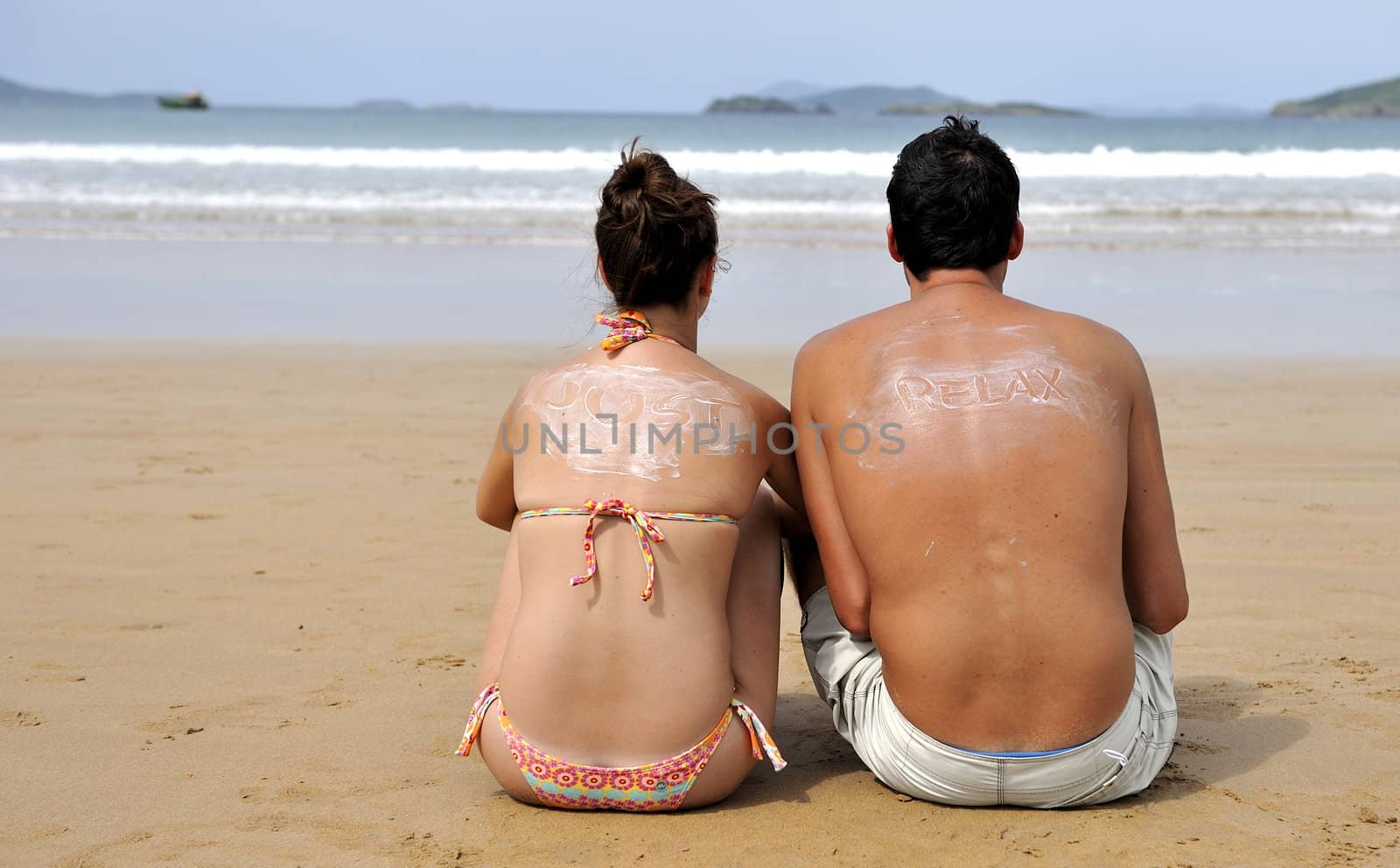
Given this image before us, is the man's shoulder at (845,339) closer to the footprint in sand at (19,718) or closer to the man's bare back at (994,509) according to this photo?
the man's bare back at (994,509)

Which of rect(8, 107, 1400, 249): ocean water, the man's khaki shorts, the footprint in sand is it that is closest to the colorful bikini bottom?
the man's khaki shorts

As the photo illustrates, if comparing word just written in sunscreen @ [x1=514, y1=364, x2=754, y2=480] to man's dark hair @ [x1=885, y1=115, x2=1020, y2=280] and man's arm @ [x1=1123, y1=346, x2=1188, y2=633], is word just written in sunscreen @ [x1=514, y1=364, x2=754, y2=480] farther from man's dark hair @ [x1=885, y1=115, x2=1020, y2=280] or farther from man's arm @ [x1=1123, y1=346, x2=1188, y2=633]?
man's arm @ [x1=1123, y1=346, x2=1188, y2=633]

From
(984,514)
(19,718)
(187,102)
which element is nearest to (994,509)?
(984,514)

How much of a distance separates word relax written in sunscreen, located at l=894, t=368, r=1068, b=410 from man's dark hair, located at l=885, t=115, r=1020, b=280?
0.25 m

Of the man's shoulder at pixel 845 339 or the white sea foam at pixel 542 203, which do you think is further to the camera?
the white sea foam at pixel 542 203

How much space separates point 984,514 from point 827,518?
335 mm

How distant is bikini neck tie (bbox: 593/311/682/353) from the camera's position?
2609mm

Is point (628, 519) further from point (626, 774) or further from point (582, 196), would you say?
point (582, 196)

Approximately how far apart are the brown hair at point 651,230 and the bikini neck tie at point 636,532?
451 millimetres

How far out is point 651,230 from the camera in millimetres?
2494

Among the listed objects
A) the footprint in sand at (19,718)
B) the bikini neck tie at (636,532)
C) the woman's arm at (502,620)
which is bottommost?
the footprint in sand at (19,718)

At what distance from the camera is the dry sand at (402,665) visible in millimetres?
2494

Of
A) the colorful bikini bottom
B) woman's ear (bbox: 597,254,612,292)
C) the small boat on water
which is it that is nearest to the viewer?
the colorful bikini bottom
